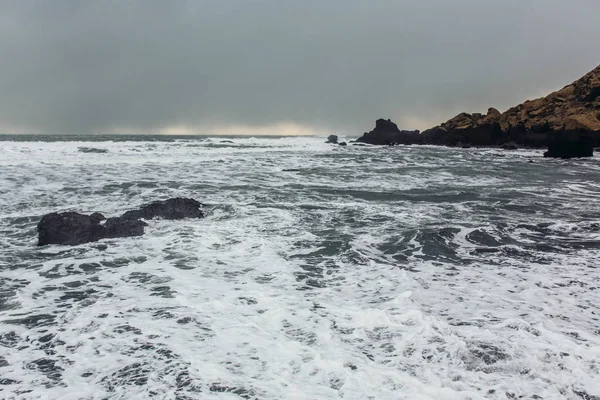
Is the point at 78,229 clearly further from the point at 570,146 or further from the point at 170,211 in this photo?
the point at 570,146

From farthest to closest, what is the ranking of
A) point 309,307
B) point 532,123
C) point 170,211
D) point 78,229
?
point 532,123 < point 170,211 < point 78,229 < point 309,307

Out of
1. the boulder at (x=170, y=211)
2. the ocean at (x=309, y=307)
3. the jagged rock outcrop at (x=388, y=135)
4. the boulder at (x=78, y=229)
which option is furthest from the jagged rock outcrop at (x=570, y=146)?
the boulder at (x=78, y=229)

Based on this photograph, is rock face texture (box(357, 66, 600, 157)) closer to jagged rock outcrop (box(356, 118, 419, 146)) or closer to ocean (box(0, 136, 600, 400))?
jagged rock outcrop (box(356, 118, 419, 146))

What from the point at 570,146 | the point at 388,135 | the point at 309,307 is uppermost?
the point at 388,135

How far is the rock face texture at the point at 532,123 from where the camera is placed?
42.5 m

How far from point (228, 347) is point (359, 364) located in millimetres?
1319

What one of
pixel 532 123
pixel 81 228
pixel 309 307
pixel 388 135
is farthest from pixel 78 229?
pixel 388 135

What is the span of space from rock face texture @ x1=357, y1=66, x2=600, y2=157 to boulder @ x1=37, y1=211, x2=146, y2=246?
4058cm

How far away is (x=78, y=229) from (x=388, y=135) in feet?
201

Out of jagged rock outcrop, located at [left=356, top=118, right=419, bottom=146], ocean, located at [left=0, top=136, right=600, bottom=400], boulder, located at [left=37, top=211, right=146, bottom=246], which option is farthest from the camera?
jagged rock outcrop, located at [left=356, top=118, right=419, bottom=146]

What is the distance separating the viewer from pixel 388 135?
65.8 m

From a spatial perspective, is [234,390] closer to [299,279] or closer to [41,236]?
[299,279]

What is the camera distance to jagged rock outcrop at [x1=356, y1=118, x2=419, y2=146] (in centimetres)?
6400

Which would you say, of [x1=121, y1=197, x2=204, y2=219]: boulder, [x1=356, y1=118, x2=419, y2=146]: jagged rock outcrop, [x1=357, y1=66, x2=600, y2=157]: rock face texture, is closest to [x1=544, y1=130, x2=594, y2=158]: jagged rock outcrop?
[x1=357, y1=66, x2=600, y2=157]: rock face texture
